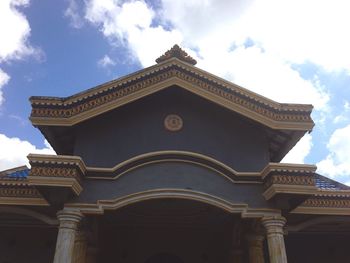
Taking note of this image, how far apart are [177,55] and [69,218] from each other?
216 inches

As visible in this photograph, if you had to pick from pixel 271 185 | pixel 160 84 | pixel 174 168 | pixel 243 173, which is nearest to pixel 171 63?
pixel 160 84

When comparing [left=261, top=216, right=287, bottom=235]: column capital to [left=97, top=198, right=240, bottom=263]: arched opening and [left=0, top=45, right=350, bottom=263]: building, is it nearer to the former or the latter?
[left=0, top=45, right=350, bottom=263]: building

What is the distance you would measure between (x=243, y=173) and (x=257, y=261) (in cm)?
296

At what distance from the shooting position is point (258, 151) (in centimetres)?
1034

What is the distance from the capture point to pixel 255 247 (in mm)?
11219

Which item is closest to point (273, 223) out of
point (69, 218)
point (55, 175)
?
point (69, 218)

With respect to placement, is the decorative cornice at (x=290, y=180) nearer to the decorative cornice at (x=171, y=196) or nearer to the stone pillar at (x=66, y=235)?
the decorative cornice at (x=171, y=196)

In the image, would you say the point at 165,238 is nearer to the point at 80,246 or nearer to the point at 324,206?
the point at 80,246

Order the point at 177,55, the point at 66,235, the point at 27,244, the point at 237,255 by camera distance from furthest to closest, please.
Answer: the point at 27,244, the point at 237,255, the point at 177,55, the point at 66,235

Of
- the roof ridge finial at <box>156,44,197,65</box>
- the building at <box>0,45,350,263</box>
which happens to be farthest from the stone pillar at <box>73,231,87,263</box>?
the roof ridge finial at <box>156,44,197,65</box>

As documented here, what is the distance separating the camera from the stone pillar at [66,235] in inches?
332

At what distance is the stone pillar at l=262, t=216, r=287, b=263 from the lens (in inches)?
347

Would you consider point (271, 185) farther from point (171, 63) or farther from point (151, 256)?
point (151, 256)

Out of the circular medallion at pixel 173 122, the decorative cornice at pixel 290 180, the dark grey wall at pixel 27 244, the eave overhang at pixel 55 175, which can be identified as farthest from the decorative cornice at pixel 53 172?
the decorative cornice at pixel 290 180
